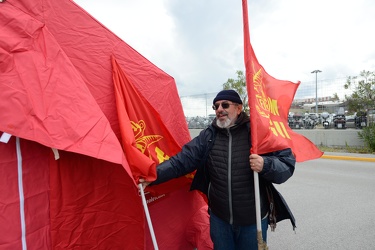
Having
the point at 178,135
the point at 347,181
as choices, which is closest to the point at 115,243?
the point at 178,135

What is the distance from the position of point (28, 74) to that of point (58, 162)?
1.95ft

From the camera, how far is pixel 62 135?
157 centimetres

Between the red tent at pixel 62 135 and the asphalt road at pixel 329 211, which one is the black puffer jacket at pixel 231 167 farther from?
the asphalt road at pixel 329 211

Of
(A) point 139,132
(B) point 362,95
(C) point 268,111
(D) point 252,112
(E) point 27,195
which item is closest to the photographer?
(E) point 27,195

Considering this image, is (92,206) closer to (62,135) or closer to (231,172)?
(62,135)

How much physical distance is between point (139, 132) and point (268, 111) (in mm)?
1116

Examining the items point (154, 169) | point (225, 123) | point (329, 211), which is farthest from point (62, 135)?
point (329, 211)

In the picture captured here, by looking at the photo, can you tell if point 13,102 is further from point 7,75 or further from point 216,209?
point 216,209

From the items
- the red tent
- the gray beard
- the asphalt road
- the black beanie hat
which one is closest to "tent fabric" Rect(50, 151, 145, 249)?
the red tent

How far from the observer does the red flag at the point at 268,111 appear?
7.02ft

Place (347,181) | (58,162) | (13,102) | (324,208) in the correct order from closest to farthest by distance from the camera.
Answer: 1. (13,102)
2. (58,162)
3. (324,208)
4. (347,181)

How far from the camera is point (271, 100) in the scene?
262 cm

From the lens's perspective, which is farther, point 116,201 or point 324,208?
point 324,208

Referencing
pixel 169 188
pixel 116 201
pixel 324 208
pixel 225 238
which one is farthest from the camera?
pixel 324 208
